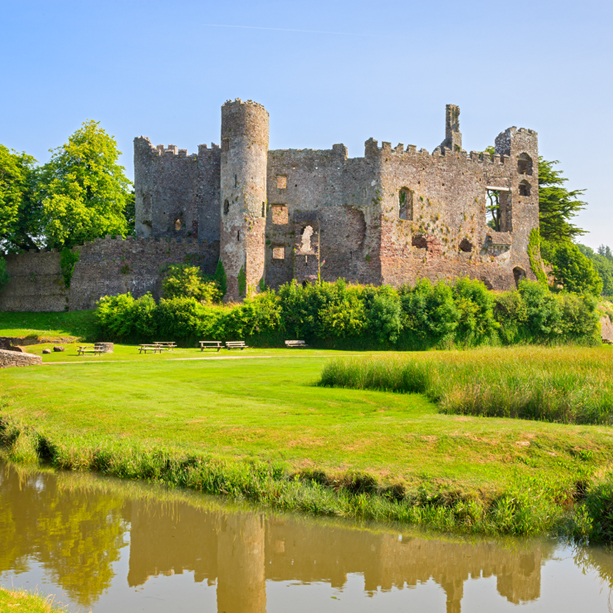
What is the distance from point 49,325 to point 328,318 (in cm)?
1640

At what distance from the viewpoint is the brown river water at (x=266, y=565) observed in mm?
6742

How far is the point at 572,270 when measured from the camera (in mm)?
47594

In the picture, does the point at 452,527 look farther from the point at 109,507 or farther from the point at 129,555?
the point at 109,507

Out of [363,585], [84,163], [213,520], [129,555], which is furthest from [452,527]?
[84,163]

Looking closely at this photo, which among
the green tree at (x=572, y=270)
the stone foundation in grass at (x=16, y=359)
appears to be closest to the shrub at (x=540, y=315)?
the green tree at (x=572, y=270)

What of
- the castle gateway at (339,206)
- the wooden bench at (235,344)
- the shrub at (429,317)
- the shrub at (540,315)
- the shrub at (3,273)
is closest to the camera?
the wooden bench at (235,344)

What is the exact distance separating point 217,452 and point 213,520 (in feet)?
6.78

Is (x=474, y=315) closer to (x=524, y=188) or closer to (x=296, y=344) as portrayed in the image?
(x=296, y=344)

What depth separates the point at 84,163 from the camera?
41.6 m

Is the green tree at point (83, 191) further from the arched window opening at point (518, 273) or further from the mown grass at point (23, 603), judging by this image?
the mown grass at point (23, 603)

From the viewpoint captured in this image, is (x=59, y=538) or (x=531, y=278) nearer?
(x=59, y=538)

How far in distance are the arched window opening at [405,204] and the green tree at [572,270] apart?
44.2ft

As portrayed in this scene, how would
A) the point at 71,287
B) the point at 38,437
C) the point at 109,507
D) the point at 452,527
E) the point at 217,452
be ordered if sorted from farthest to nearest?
the point at 71,287 → the point at 38,437 → the point at 217,452 → the point at 109,507 → the point at 452,527

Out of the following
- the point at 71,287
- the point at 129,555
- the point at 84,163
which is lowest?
the point at 129,555
